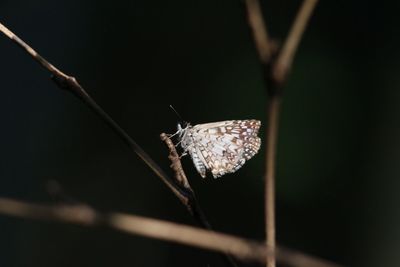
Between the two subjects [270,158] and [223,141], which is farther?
[223,141]

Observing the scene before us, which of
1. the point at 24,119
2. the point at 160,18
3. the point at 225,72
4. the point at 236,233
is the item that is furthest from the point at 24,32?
the point at 236,233

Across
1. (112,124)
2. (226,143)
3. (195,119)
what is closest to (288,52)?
(112,124)

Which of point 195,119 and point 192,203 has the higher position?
point 195,119

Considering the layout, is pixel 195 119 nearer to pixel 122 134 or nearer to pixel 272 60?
pixel 122 134

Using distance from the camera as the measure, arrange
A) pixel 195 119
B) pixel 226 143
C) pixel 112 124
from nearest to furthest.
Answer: pixel 112 124
pixel 226 143
pixel 195 119

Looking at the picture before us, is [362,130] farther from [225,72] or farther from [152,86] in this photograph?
[152,86]

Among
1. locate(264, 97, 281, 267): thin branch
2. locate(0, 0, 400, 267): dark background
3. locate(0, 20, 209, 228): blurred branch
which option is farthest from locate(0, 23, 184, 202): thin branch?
locate(0, 0, 400, 267): dark background

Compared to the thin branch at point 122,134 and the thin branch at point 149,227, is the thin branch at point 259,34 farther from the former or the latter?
the thin branch at point 122,134
